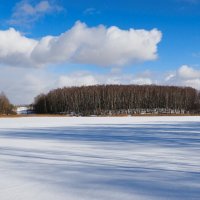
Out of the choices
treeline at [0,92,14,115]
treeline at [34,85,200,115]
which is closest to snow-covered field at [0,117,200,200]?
treeline at [0,92,14,115]

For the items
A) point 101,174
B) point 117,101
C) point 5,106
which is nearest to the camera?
point 101,174

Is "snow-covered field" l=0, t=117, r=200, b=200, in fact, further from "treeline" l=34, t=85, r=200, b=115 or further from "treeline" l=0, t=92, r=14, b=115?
"treeline" l=34, t=85, r=200, b=115

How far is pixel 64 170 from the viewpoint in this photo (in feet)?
23.7

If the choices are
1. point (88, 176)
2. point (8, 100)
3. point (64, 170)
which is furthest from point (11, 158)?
point (8, 100)

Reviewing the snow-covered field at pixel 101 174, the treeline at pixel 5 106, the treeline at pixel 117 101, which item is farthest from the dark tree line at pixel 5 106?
the snow-covered field at pixel 101 174

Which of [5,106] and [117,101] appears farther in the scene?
[117,101]

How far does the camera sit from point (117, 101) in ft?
279

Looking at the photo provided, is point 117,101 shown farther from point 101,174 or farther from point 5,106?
point 101,174

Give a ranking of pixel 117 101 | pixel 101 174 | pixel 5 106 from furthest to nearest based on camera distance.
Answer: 1. pixel 117 101
2. pixel 5 106
3. pixel 101 174

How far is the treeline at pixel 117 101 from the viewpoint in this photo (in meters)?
82.6

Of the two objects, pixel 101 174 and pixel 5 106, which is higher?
pixel 5 106

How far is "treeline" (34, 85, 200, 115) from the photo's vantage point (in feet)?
271

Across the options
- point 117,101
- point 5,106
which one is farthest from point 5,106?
point 117,101

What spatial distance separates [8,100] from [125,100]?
86.8 ft
